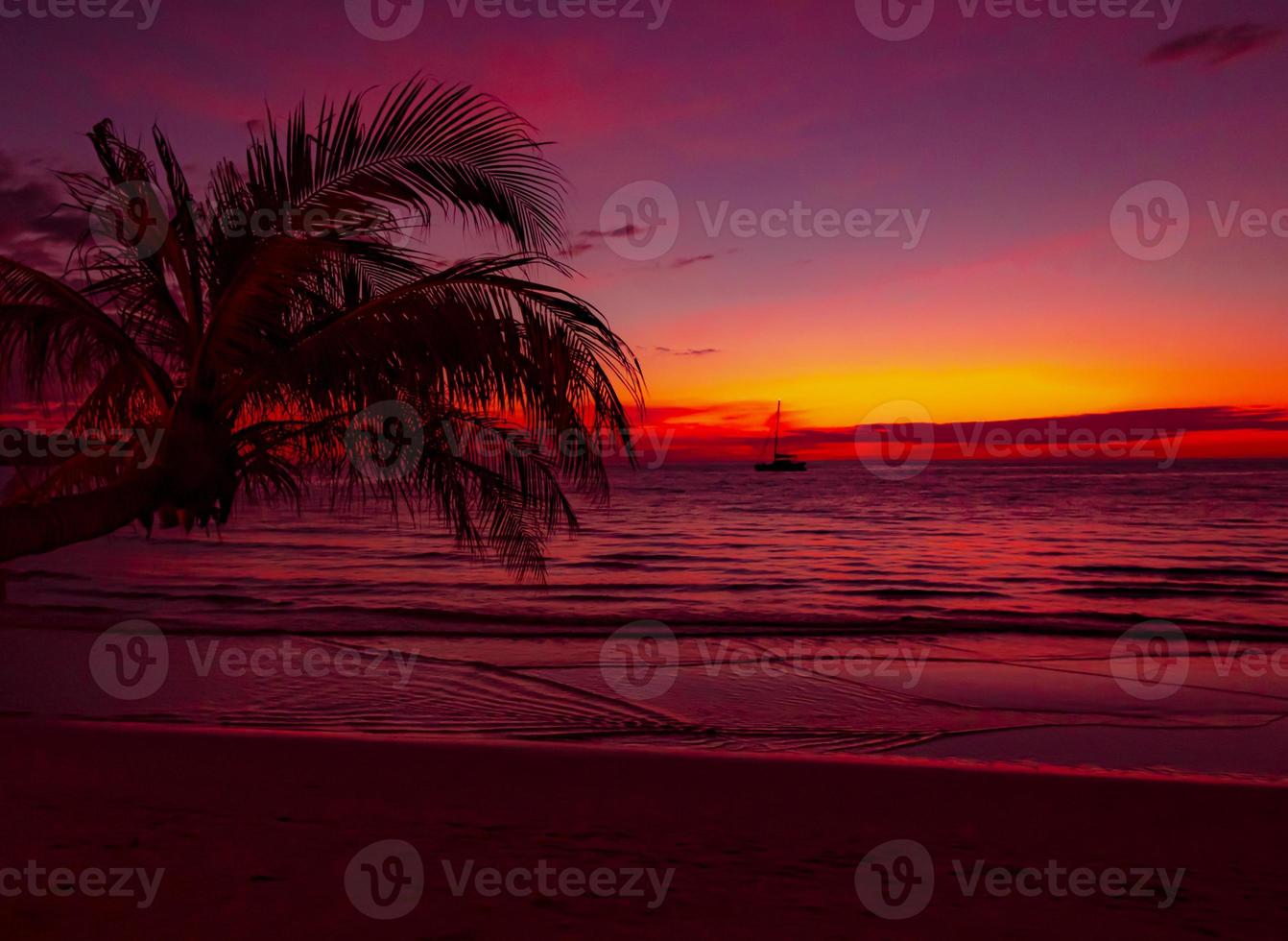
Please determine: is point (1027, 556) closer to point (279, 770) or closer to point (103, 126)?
point (279, 770)

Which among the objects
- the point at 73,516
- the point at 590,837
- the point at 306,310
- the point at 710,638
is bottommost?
the point at 710,638

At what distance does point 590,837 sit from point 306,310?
3872 millimetres

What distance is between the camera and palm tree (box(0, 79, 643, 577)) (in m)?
4.71

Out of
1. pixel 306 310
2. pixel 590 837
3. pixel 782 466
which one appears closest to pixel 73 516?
pixel 306 310

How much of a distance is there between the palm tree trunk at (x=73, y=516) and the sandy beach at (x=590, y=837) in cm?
165

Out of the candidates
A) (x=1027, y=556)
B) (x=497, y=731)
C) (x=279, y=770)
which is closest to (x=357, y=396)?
(x=279, y=770)

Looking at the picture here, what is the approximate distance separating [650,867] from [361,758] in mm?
3273

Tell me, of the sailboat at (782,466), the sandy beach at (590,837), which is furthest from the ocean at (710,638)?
the sailboat at (782,466)

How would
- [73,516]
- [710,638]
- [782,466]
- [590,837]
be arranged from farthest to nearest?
[782,466], [710,638], [590,837], [73,516]

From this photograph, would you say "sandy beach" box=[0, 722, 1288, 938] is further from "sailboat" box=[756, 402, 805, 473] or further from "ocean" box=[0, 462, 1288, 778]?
"sailboat" box=[756, 402, 805, 473]

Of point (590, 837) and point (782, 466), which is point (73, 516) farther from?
point (782, 466)

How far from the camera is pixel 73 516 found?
12.5ft

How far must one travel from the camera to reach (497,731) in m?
8.37

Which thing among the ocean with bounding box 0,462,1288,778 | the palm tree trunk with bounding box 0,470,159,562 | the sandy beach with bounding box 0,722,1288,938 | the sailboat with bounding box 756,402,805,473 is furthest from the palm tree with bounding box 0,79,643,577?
the sailboat with bounding box 756,402,805,473
